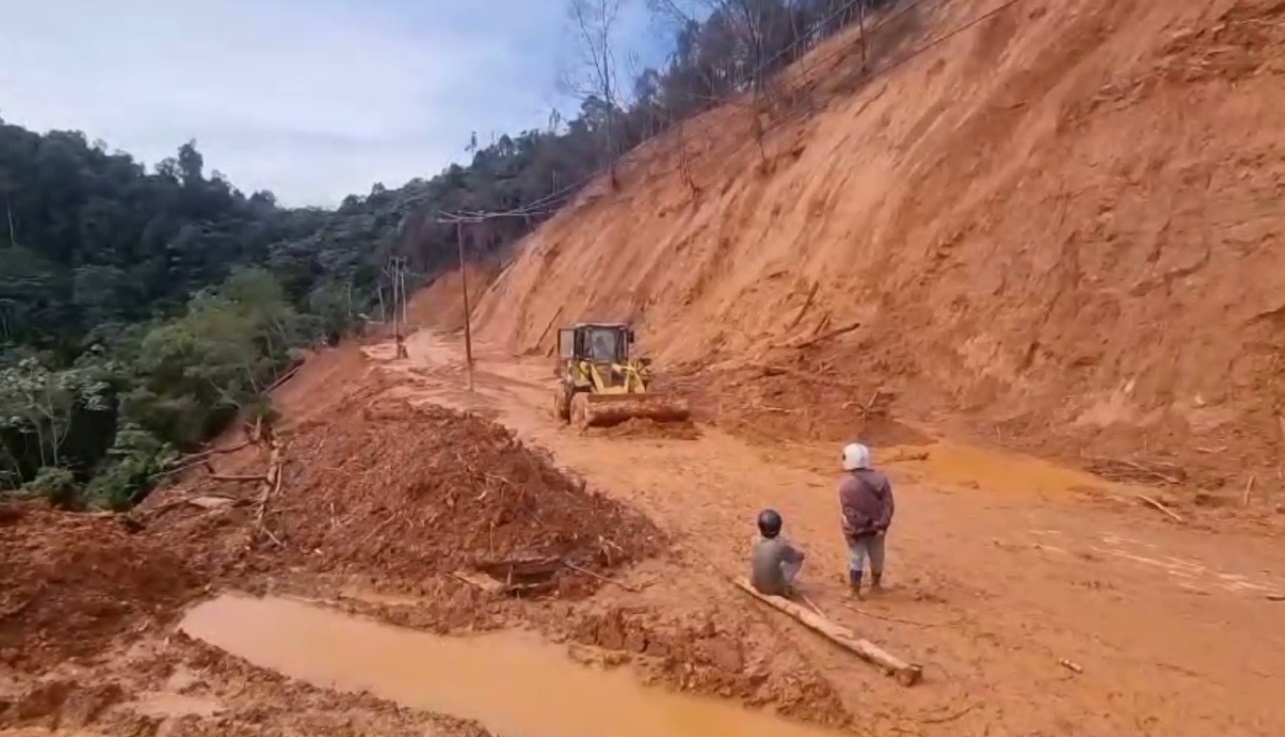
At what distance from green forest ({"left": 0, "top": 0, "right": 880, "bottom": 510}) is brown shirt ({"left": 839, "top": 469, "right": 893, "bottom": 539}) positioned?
13.4m

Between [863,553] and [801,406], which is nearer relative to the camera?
[863,553]

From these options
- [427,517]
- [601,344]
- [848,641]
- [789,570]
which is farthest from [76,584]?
[601,344]

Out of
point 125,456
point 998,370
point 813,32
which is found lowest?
point 125,456

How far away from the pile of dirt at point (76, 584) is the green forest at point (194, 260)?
7.69m

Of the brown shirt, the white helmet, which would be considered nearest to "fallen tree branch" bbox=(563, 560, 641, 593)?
the brown shirt

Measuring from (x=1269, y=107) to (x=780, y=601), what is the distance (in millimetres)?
11487

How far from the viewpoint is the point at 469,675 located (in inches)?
243

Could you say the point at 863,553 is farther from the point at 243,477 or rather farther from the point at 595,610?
the point at 243,477

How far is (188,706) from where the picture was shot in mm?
5777

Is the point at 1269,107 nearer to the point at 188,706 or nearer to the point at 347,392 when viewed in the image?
the point at 188,706

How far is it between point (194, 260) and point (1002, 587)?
56264mm

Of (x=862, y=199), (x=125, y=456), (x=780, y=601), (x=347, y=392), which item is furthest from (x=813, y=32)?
(x=780, y=601)

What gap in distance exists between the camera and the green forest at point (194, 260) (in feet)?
78.9

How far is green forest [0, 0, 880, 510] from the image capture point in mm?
24047
